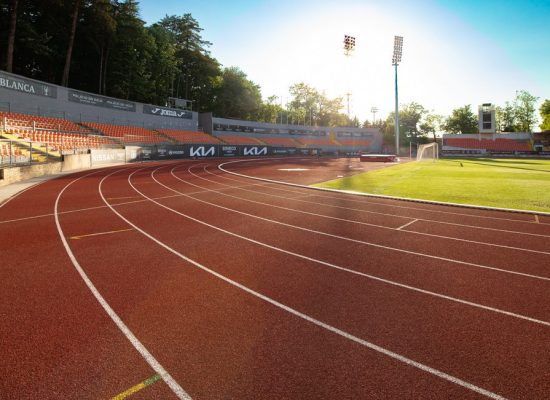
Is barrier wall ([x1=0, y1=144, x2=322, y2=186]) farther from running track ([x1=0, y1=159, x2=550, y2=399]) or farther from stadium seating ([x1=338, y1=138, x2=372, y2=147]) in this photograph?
stadium seating ([x1=338, y1=138, x2=372, y2=147])

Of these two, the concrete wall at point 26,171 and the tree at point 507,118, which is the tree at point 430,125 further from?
the concrete wall at point 26,171

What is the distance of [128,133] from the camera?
42.3 metres

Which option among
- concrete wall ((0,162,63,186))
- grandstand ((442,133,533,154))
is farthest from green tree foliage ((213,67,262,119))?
concrete wall ((0,162,63,186))

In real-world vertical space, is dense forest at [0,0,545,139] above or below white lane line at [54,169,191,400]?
above

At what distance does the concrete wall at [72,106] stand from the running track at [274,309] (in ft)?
95.4

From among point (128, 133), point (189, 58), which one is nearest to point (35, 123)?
point (128, 133)

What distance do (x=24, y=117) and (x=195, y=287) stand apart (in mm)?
36093

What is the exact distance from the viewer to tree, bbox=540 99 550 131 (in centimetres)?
9488

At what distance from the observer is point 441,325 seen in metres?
4.79

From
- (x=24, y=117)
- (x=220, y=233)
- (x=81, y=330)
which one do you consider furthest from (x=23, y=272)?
(x=24, y=117)

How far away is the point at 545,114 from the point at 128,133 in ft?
400

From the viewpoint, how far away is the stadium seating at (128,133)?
3954cm

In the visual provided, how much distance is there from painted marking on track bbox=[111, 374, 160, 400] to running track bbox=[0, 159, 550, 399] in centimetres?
1

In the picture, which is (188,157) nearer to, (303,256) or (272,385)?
(303,256)
